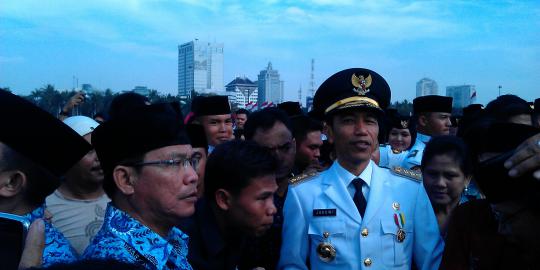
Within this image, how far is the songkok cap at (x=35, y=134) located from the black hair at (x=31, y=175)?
2 cm

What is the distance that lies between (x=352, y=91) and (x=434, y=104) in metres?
4.56

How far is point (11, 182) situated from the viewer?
6.36 feet

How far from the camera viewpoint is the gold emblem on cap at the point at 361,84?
3047mm

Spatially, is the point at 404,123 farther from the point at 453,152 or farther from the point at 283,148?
the point at 453,152

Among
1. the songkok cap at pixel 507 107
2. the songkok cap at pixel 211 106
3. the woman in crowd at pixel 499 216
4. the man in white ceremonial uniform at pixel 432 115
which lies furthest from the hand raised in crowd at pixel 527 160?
the man in white ceremonial uniform at pixel 432 115

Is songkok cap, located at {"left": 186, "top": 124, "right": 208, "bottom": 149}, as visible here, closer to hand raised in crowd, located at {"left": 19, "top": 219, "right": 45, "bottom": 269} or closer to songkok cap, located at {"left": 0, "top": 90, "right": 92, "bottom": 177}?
songkok cap, located at {"left": 0, "top": 90, "right": 92, "bottom": 177}

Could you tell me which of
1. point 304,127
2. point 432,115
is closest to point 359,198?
point 304,127

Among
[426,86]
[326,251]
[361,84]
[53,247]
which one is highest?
[426,86]

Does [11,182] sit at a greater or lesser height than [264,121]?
lesser

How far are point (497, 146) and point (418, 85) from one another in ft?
192

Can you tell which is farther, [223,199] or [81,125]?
[81,125]

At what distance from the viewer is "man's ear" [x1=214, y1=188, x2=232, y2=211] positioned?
2676 mm

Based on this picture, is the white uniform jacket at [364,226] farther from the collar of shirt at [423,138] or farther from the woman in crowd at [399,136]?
the collar of shirt at [423,138]

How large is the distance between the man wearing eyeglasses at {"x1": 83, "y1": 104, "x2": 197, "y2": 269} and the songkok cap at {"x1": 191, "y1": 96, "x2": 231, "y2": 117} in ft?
11.9
